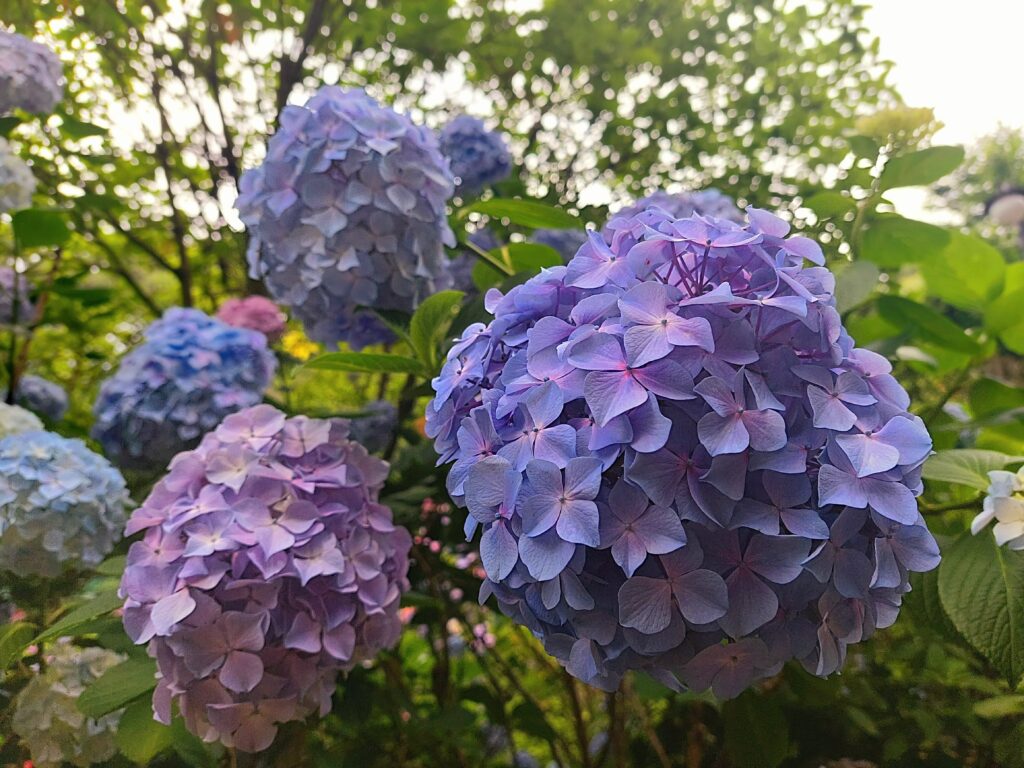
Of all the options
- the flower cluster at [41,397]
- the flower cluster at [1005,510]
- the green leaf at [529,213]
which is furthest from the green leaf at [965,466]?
the flower cluster at [41,397]

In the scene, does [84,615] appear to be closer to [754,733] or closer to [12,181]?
[754,733]

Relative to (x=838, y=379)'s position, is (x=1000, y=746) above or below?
below

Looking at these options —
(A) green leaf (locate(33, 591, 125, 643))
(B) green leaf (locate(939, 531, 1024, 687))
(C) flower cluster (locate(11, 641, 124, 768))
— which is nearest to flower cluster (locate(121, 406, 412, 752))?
(A) green leaf (locate(33, 591, 125, 643))

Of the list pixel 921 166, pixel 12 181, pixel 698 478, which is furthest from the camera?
pixel 12 181

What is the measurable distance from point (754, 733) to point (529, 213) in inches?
19.0

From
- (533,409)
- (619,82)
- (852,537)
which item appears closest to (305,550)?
(533,409)

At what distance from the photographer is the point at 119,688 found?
1.87ft

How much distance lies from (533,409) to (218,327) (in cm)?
70

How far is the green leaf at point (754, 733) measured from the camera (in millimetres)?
612

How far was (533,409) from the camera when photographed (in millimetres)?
393

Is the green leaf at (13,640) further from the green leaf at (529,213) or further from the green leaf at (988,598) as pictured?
the green leaf at (988,598)

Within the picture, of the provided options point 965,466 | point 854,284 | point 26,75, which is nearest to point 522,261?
point 854,284

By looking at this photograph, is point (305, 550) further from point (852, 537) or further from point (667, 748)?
point (667, 748)

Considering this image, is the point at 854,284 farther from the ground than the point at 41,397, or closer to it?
farther from the ground
